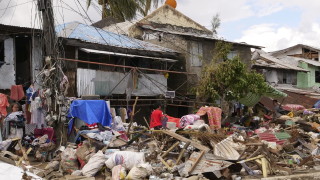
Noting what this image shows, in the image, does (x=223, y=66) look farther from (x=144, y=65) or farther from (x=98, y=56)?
(x=98, y=56)

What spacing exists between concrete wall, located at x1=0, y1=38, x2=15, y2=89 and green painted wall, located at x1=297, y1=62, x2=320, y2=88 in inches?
996

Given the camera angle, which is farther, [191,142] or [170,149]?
[170,149]

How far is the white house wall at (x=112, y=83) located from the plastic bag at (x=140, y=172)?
7.79m

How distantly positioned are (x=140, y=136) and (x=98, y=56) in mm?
7505

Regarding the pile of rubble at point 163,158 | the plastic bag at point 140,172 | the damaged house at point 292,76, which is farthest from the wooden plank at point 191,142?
the damaged house at point 292,76

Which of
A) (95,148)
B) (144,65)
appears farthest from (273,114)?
(95,148)

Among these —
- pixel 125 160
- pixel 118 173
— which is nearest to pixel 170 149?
pixel 125 160

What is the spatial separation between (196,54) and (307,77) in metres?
15.8

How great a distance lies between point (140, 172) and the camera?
339 inches

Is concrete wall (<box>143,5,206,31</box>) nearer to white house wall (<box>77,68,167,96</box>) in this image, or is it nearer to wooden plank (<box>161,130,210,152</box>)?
white house wall (<box>77,68,167,96</box>)

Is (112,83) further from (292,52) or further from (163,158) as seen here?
(292,52)

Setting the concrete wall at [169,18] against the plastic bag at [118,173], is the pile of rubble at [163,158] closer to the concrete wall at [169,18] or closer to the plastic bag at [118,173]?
the plastic bag at [118,173]

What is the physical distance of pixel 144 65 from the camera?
20.0 metres

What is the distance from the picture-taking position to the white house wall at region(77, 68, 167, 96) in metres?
15.9
